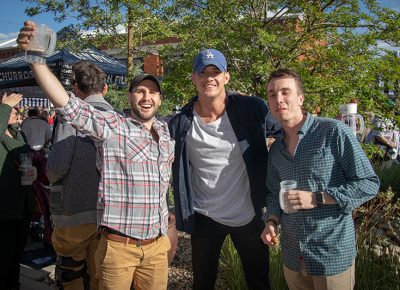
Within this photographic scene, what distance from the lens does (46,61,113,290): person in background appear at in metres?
2.70

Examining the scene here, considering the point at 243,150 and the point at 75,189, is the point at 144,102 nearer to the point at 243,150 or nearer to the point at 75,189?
the point at 243,150

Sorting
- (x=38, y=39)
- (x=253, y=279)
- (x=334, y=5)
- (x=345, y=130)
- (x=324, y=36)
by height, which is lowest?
(x=253, y=279)

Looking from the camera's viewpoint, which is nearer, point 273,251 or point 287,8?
point 273,251

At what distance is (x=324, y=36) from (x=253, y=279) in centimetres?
323

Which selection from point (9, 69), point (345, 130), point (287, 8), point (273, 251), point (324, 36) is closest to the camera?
point (345, 130)

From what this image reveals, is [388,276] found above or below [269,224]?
below

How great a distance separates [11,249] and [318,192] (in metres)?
3.00

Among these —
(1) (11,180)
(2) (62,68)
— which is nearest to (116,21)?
(2) (62,68)

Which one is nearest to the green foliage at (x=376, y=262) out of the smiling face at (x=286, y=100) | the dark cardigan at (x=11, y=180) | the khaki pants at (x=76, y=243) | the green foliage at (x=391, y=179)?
the smiling face at (x=286, y=100)

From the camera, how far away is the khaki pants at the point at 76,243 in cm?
284

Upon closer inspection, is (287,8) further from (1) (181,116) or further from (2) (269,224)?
(2) (269,224)

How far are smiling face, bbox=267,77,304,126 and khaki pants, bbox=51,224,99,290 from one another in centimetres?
165

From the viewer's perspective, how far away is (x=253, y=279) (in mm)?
2850

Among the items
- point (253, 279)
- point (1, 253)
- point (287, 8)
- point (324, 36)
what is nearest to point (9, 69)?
point (1, 253)
